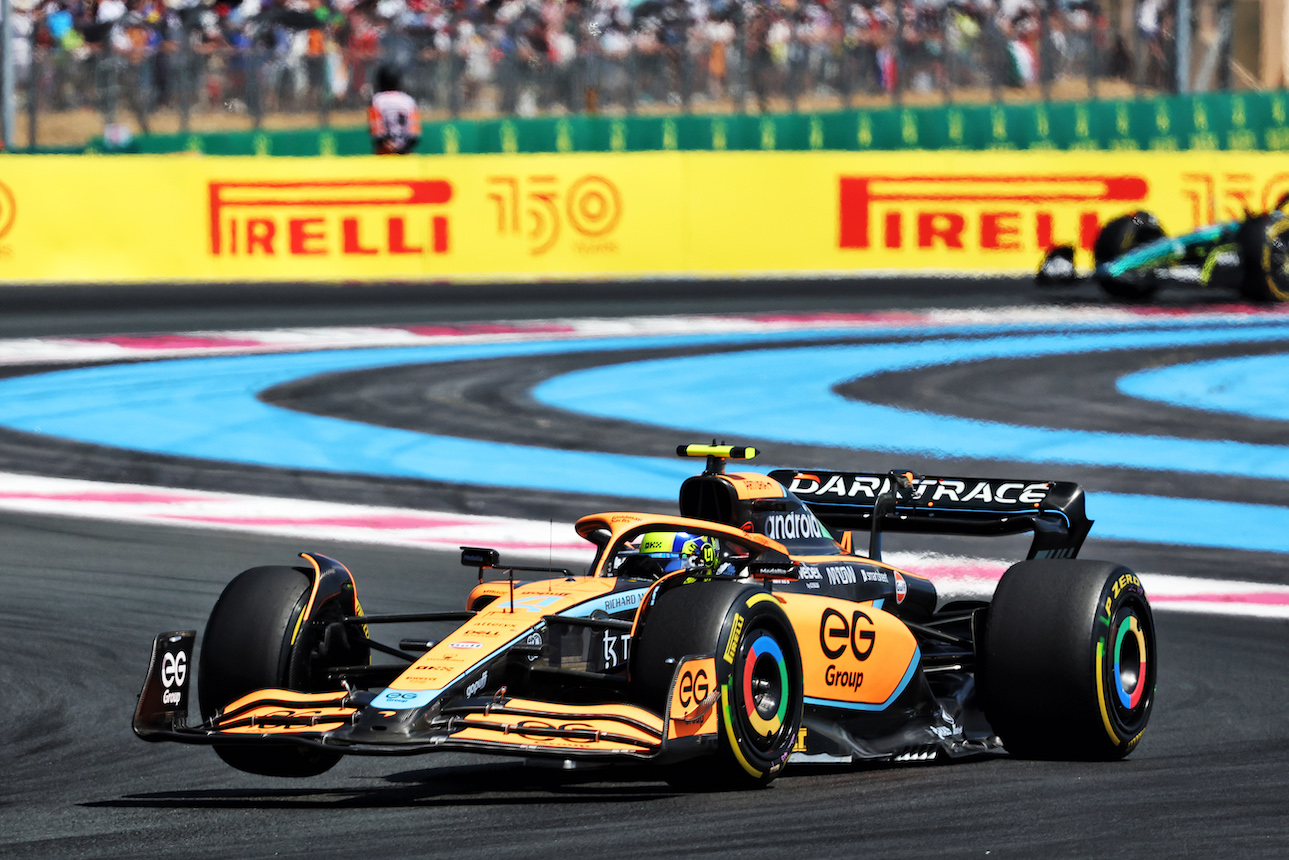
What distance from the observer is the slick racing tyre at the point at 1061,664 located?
6703 millimetres

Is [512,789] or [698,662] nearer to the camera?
[698,662]

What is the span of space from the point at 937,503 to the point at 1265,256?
16446 millimetres

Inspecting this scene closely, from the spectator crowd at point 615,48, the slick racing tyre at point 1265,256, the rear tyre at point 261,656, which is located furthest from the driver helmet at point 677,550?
the spectator crowd at point 615,48

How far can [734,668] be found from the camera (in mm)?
5949

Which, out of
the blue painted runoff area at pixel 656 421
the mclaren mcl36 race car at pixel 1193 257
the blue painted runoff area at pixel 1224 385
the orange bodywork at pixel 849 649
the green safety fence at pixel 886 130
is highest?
the green safety fence at pixel 886 130

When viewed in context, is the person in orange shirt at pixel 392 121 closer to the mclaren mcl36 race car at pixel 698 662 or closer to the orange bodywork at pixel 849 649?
the mclaren mcl36 race car at pixel 698 662

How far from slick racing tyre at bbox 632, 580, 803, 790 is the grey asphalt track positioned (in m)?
0.11

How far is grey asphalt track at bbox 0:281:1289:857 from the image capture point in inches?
A: 218

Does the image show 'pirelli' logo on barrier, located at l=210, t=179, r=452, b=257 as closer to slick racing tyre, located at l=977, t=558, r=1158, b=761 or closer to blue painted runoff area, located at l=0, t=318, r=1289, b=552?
blue painted runoff area, located at l=0, t=318, r=1289, b=552

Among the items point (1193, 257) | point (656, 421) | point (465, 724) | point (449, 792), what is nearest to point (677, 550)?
point (449, 792)

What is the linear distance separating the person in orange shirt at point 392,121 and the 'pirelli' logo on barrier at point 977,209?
207 inches

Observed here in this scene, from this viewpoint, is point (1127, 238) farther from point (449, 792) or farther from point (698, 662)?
point (698, 662)

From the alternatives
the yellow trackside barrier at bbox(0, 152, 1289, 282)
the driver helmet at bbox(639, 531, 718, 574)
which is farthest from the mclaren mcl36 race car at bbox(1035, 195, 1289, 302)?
the driver helmet at bbox(639, 531, 718, 574)

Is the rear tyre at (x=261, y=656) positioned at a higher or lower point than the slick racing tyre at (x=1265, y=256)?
higher
